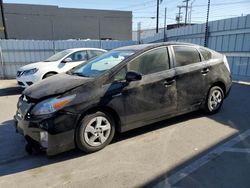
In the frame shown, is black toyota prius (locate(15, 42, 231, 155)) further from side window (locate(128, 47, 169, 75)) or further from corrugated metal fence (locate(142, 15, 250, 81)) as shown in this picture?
corrugated metal fence (locate(142, 15, 250, 81))

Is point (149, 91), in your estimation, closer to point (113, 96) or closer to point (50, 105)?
point (113, 96)

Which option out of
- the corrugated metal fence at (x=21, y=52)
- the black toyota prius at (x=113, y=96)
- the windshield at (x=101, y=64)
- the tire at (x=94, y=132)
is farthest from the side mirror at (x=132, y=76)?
the corrugated metal fence at (x=21, y=52)

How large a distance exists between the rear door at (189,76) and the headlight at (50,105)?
2148 millimetres

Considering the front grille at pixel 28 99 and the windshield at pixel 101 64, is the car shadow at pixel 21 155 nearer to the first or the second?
the front grille at pixel 28 99

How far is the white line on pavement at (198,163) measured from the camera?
277 centimetres

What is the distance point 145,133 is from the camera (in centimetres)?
423

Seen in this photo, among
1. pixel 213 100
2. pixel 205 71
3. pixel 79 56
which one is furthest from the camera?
pixel 79 56

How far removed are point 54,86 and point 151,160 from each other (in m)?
1.85

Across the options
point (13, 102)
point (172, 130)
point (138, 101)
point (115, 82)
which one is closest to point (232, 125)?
point (172, 130)

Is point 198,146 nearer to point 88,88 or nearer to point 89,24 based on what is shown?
point 88,88

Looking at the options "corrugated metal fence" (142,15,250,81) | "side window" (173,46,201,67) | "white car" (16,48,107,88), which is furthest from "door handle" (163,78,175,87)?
"corrugated metal fence" (142,15,250,81)

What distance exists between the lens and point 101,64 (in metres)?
4.17

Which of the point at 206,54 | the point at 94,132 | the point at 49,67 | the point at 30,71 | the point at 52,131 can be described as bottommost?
the point at 94,132

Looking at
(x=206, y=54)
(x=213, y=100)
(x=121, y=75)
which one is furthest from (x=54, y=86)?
(x=213, y=100)
